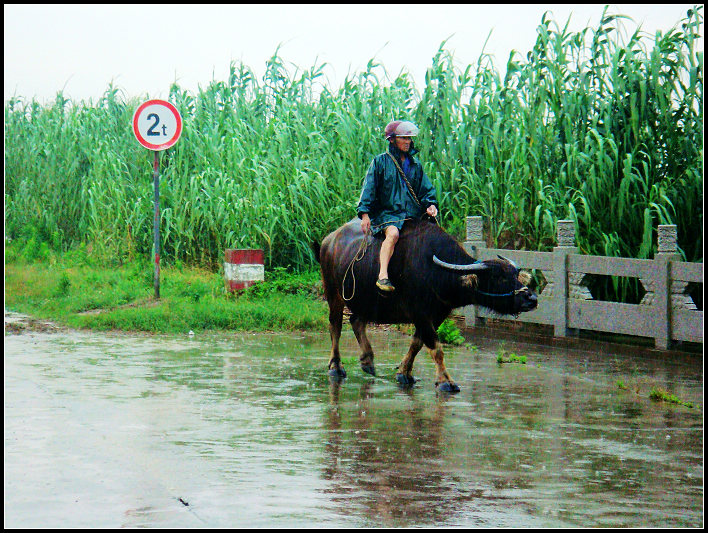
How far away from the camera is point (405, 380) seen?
11555 millimetres

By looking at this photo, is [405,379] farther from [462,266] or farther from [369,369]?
[462,266]

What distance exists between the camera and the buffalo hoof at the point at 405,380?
37.9ft

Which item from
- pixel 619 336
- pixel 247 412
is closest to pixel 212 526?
pixel 247 412

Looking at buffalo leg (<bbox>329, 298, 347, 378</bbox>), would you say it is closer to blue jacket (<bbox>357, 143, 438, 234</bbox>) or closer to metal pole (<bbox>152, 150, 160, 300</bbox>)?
blue jacket (<bbox>357, 143, 438, 234</bbox>)

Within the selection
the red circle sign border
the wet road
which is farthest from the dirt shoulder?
the red circle sign border

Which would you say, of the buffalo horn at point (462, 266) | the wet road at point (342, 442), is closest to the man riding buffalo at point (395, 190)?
the buffalo horn at point (462, 266)

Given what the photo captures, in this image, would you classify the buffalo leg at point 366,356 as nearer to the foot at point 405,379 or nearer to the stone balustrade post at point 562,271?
the foot at point 405,379

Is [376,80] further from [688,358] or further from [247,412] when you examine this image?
[247,412]

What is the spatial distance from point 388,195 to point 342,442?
3768 mm

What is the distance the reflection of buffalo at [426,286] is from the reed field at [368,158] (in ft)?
12.0

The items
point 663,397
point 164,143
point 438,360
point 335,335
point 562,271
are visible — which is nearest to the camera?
point 663,397

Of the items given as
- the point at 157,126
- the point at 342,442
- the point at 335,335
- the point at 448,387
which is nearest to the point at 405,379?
the point at 448,387

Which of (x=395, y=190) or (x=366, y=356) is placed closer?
(x=395, y=190)

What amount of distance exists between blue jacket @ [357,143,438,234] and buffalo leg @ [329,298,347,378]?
4.08 ft
